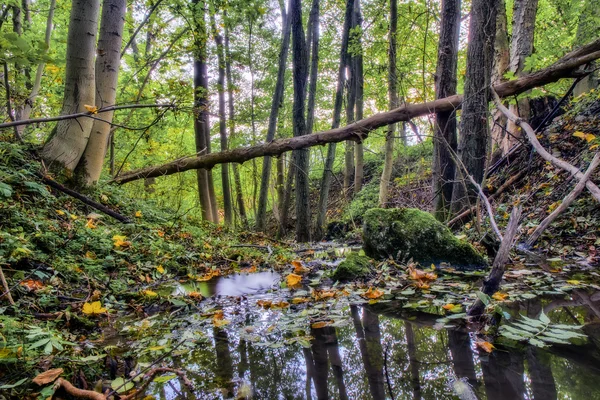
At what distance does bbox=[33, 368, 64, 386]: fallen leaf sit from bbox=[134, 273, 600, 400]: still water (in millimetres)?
382

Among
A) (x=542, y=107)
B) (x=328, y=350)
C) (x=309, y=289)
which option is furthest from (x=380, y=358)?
(x=542, y=107)

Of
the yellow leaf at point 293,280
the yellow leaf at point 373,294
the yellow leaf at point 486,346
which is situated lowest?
the yellow leaf at point 293,280

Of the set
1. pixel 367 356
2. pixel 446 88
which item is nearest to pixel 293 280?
pixel 367 356

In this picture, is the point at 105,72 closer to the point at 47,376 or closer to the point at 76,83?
the point at 76,83

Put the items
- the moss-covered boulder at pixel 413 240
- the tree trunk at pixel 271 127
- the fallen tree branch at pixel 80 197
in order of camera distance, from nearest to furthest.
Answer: the moss-covered boulder at pixel 413 240 → the fallen tree branch at pixel 80 197 → the tree trunk at pixel 271 127

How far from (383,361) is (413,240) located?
105 inches

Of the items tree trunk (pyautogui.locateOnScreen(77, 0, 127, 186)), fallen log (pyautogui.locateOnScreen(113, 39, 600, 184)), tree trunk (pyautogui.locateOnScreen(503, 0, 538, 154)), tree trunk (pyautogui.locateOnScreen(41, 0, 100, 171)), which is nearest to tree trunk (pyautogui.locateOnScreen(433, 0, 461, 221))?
fallen log (pyautogui.locateOnScreen(113, 39, 600, 184))

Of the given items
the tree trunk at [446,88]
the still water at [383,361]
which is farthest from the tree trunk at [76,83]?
the tree trunk at [446,88]

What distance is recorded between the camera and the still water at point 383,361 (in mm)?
1348

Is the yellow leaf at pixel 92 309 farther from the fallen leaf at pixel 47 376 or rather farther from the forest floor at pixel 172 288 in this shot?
the fallen leaf at pixel 47 376

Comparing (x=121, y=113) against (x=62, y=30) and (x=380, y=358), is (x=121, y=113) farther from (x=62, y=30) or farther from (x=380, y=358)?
(x=380, y=358)

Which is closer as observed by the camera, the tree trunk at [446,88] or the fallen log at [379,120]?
the fallen log at [379,120]

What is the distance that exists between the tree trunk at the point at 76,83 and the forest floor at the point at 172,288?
0.39 meters

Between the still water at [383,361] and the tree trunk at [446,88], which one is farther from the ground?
the tree trunk at [446,88]
